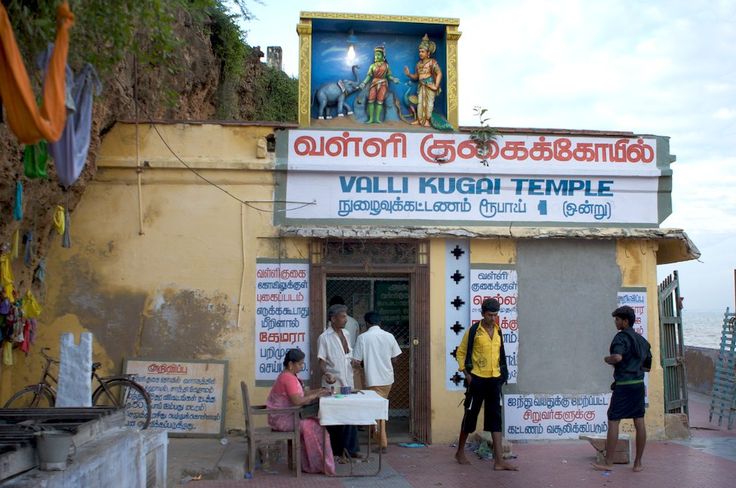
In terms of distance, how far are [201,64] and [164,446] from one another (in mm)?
10076

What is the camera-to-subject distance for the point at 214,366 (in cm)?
1009

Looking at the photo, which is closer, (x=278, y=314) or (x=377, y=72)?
(x=278, y=314)

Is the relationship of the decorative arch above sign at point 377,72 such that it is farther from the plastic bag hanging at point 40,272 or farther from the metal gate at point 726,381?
the metal gate at point 726,381

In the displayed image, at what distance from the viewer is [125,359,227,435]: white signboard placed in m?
9.99

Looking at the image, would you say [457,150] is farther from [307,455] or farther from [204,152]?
[307,455]

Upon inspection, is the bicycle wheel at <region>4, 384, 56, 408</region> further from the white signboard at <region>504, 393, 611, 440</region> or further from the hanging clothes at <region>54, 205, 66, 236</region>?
the white signboard at <region>504, 393, 611, 440</region>

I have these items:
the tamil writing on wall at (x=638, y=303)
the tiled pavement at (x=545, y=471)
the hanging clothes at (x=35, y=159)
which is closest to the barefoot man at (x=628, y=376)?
the tiled pavement at (x=545, y=471)

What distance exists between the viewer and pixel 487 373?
349 inches

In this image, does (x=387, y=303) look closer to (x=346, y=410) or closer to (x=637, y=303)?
(x=637, y=303)

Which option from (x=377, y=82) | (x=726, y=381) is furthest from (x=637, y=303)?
(x=377, y=82)

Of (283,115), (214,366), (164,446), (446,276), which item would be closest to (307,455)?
(164,446)

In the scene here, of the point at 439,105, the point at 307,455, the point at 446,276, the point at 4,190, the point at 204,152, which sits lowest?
the point at 307,455

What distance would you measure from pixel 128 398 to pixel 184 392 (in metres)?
0.69

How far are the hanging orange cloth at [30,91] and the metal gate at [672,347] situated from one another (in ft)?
28.8
